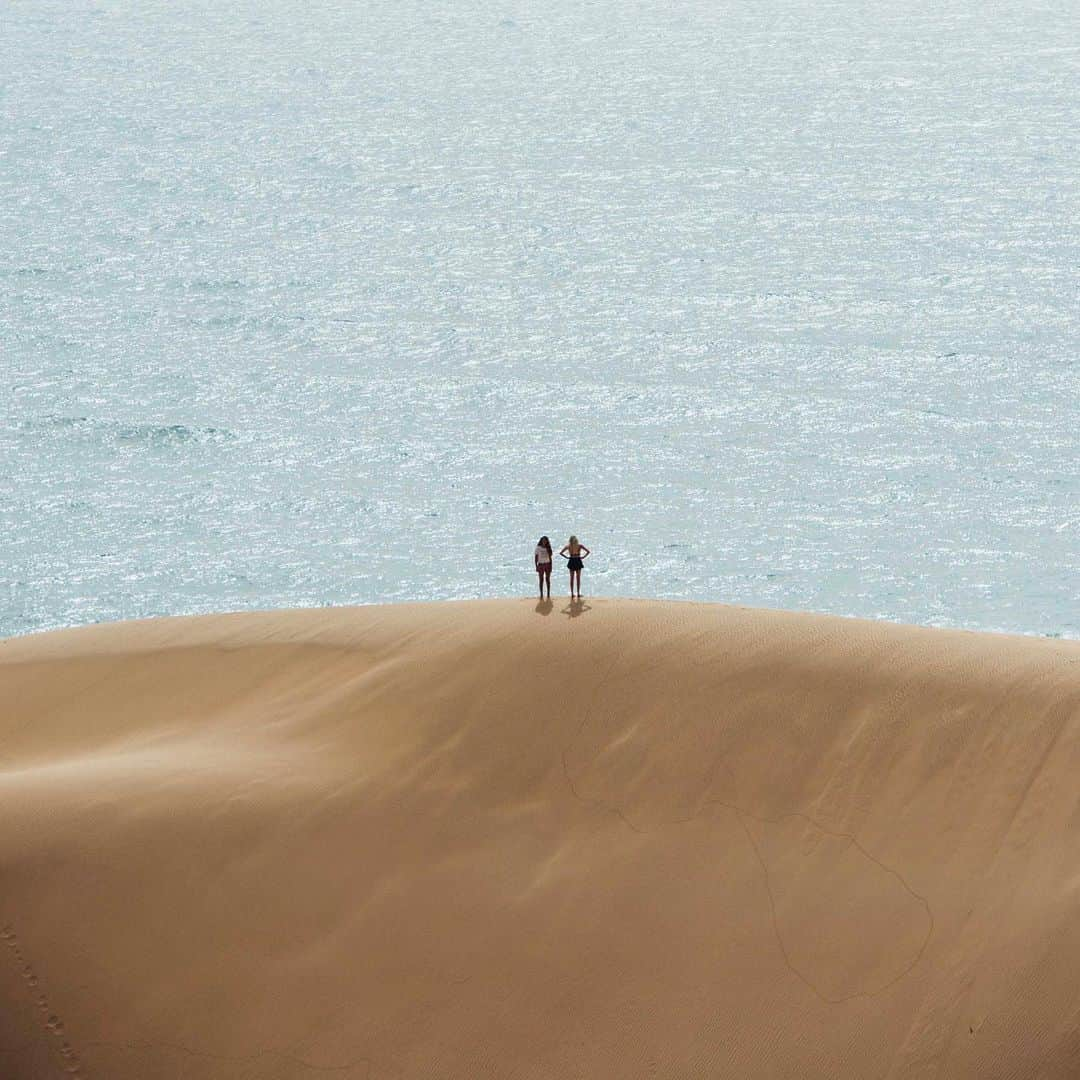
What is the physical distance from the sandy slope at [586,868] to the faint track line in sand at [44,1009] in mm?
27

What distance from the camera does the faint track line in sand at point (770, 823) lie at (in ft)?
44.1

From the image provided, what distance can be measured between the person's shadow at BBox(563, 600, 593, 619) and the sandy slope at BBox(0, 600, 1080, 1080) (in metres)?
0.11

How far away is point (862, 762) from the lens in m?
15.1

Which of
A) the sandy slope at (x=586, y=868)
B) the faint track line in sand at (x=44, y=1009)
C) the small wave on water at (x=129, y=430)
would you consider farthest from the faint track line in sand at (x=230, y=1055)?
the small wave on water at (x=129, y=430)

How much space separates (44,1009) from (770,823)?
6146 millimetres

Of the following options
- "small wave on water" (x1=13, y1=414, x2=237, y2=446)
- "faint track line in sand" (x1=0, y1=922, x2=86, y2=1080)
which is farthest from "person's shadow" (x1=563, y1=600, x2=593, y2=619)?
"small wave on water" (x1=13, y1=414, x2=237, y2=446)

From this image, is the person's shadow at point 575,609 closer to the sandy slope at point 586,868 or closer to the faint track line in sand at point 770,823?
the sandy slope at point 586,868

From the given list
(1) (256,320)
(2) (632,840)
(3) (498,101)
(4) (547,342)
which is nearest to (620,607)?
(2) (632,840)

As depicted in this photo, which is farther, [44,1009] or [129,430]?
[129,430]

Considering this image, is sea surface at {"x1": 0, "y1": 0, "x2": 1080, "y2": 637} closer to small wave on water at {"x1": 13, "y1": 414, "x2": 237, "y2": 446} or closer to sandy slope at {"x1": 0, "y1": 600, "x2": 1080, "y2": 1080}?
small wave on water at {"x1": 13, "y1": 414, "x2": 237, "y2": 446}

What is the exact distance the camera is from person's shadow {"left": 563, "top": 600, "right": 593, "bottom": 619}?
1716cm

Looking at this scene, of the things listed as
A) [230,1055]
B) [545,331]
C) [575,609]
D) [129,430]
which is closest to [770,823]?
[575,609]

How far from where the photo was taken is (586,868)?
14.7m

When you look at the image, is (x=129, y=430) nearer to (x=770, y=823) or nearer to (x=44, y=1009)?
(x=44, y=1009)
